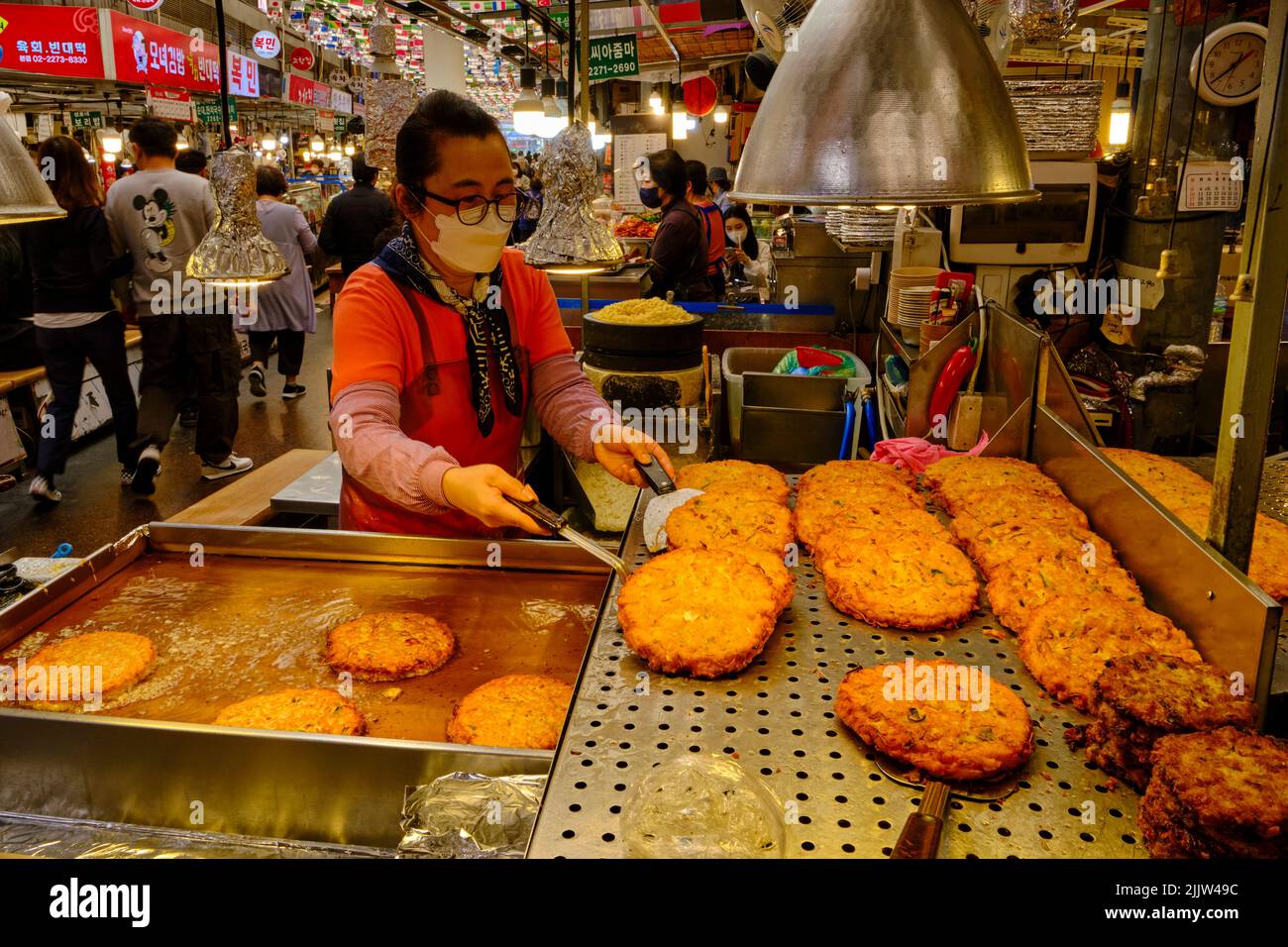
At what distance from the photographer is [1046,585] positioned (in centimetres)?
172

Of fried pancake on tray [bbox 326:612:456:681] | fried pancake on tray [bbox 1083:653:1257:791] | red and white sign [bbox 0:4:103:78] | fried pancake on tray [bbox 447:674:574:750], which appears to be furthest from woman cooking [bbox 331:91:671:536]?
red and white sign [bbox 0:4:103:78]

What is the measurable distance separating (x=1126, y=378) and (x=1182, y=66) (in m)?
1.71

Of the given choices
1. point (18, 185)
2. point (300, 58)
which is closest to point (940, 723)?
point (18, 185)

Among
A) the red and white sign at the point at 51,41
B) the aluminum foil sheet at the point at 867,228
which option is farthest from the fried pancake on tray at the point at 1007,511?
the red and white sign at the point at 51,41

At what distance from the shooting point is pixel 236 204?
2.58 meters

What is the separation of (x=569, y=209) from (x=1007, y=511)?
4.83 feet

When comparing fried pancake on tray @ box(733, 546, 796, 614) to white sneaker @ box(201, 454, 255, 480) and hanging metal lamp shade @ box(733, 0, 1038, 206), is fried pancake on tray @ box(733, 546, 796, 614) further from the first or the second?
white sneaker @ box(201, 454, 255, 480)

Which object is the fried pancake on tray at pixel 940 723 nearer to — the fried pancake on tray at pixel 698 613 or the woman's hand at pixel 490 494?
the fried pancake on tray at pixel 698 613

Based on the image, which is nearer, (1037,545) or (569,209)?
(1037,545)

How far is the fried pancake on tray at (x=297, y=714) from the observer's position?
5.46ft

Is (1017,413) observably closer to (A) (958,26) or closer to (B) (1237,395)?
(B) (1237,395)

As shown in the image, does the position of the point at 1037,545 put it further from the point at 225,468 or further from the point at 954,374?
the point at 225,468
